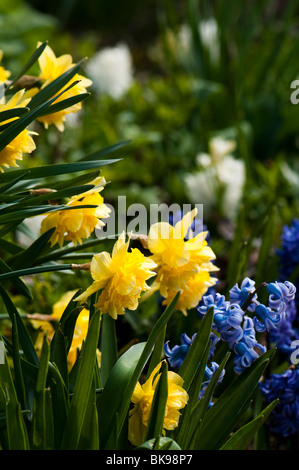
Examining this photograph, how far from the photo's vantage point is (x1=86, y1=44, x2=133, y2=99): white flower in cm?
331

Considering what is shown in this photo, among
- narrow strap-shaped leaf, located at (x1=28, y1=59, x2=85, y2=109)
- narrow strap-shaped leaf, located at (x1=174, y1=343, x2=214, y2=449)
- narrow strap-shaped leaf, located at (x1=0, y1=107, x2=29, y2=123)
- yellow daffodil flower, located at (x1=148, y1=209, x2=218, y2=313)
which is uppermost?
narrow strap-shaped leaf, located at (x1=28, y1=59, x2=85, y2=109)

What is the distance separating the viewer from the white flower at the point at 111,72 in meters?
3.31

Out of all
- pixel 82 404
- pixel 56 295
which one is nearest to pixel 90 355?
pixel 82 404

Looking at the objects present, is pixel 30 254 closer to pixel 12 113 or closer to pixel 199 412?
pixel 12 113

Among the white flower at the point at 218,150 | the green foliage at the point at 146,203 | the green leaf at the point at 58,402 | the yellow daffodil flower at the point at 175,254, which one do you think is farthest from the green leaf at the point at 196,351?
the white flower at the point at 218,150

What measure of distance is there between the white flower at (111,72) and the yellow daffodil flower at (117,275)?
2.47 m

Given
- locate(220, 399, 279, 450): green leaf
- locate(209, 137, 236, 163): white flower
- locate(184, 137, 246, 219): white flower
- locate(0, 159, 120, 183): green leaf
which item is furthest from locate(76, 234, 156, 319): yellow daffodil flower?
locate(209, 137, 236, 163): white flower

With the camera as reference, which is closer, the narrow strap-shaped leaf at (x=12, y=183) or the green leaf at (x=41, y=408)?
the green leaf at (x=41, y=408)

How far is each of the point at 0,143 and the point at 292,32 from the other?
4.88 m

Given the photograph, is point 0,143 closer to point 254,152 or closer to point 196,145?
point 196,145

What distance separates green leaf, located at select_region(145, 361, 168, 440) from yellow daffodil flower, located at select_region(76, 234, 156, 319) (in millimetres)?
122

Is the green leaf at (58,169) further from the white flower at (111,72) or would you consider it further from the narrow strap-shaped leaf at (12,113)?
the white flower at (111,72)

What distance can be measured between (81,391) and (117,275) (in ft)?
0.63

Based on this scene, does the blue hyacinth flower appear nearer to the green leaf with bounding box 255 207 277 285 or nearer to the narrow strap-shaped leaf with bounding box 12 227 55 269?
the narrow strap-shaped leaf with bounding box 12 227 55 269
